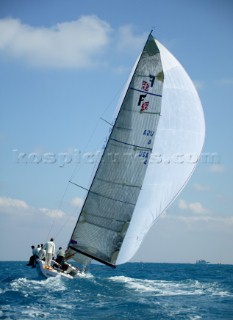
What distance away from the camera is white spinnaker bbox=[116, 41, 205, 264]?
23.0 m

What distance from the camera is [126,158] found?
2280cm

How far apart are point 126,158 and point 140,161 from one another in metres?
0.72

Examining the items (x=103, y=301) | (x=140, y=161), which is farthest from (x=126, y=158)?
(x=103, y=301)

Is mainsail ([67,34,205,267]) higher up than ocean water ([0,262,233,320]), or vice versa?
mainsail ([67,34,205,267])

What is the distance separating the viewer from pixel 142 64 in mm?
22703

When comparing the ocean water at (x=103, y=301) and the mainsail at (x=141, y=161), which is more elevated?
the mainsail at (x=141, y=161)

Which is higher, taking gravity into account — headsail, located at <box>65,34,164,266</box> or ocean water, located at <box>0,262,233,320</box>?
headsail, located at <box>65,34,164,266</box>

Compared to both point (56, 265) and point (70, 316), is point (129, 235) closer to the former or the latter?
point (56, 265)

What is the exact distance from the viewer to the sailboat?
2259cm

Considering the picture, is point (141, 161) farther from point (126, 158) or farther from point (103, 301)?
point (103, 301)

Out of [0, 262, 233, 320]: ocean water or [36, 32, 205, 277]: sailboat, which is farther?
[36, 32, 205, 277]: sailboat

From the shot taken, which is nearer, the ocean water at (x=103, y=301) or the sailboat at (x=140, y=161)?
the ocean water at (x=103, y=301)

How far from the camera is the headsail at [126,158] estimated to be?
887 inches

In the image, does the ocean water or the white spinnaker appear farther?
the white spinnaker
